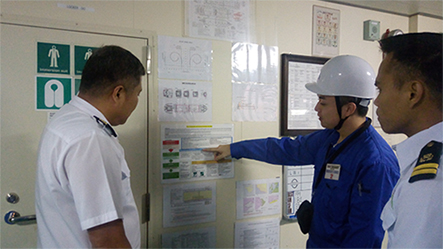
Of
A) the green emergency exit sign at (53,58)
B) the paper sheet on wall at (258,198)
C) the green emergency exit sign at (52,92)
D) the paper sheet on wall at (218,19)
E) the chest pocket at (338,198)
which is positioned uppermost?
the paper sheet on wall at (218,19)

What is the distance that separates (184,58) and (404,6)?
6.43ft

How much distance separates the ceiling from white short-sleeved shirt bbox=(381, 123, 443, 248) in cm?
167

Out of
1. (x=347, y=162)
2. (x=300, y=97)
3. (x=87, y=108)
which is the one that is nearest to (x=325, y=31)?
(x=300, y=97)

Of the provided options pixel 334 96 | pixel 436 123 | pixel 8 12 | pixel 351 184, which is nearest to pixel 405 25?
pixel 334 96

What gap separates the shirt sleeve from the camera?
2.77 ft

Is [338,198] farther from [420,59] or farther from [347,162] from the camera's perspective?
[420,59]

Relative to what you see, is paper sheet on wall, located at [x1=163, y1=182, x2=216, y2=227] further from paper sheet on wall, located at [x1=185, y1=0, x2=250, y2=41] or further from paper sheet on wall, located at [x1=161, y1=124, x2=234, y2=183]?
paper sheet on wall, located at [x1=185, y1=0, x2=250, y2=41]

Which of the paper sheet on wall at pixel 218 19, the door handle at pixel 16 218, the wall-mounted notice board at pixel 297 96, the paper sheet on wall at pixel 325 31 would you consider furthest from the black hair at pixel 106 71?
the paper sheet on wall at pixel 325 31

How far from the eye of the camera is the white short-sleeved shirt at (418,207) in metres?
0.69

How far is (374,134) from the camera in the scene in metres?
1.41

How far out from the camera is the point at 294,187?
204cm

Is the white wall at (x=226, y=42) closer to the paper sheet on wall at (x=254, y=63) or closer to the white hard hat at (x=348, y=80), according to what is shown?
the paper sheet on wall at (x=254, y=63)

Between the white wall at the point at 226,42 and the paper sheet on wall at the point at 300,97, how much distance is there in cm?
13

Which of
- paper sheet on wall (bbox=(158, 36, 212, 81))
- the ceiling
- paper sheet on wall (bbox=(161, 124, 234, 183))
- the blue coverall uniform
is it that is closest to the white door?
paper sheet on wall (bbox=(158, 36, 212, 81))
